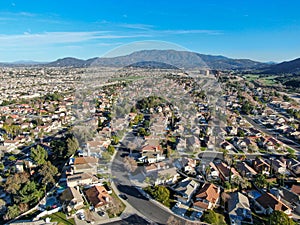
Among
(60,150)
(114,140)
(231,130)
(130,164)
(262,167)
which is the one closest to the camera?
(130,164)

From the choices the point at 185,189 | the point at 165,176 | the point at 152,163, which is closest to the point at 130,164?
the point at 152,163

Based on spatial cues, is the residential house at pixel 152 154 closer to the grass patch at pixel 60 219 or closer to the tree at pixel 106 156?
the tree at pixel 106 156

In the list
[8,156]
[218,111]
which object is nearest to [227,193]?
[218,111]

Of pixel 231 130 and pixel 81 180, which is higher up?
pixel 231 130

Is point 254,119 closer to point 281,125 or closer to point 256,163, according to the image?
point 281,125

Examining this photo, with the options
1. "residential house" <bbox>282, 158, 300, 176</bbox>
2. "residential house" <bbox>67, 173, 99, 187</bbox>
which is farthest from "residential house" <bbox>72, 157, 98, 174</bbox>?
"residential house" <bbox>282, 158, 300, 176</bbox>

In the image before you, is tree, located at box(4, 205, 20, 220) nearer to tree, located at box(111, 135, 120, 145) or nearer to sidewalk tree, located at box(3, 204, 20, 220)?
sidewalk tree, located at box(3, 204, 20, 220)

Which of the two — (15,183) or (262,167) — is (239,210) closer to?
(262,167)
